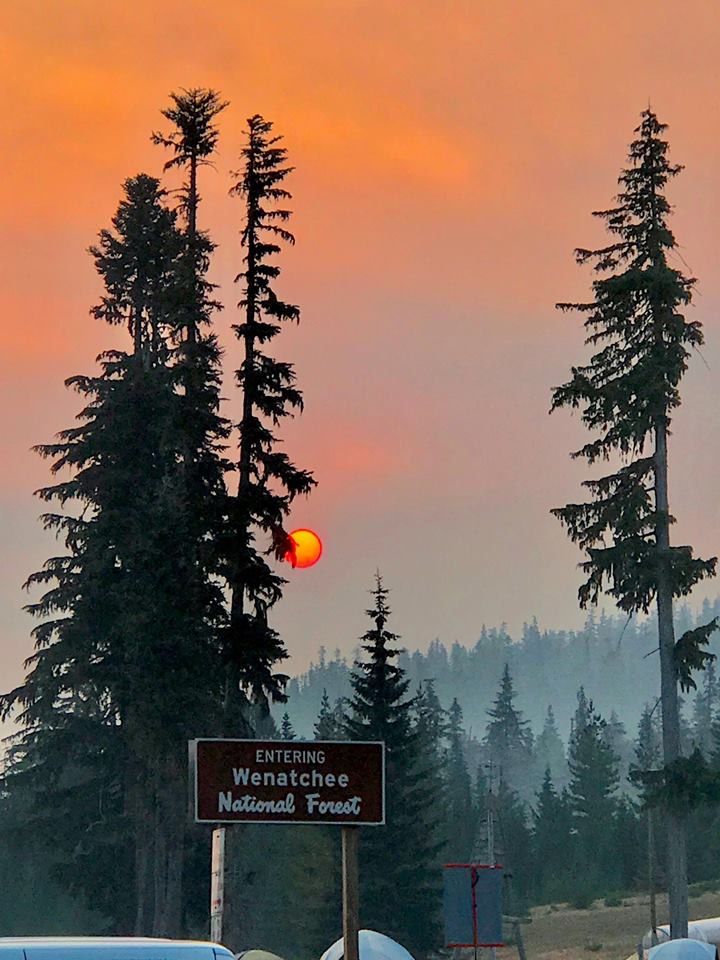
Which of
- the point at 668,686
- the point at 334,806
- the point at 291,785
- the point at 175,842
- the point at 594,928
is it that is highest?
the point at 668,686

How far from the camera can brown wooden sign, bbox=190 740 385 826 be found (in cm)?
1920

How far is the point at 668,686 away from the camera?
46.9 metres

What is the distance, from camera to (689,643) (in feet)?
153

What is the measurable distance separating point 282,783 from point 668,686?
29.2 metres

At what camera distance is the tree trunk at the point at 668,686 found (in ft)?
150

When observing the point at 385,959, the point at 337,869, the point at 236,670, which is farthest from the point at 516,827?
the point at 385,959

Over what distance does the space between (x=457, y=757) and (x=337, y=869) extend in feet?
378

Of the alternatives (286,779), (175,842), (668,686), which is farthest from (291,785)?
(175,842)

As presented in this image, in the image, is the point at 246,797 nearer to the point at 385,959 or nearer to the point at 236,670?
the point at 385,959

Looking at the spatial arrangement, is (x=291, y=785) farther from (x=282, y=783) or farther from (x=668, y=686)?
(x=668, y=686)

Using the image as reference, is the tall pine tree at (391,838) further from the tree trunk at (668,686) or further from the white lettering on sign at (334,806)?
the white lettering on sign at (334,806)

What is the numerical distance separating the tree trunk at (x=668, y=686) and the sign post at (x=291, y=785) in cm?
2776

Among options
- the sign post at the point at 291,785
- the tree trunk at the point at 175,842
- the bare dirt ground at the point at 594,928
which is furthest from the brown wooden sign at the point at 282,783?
the bare dirt ground at the point at 594,928

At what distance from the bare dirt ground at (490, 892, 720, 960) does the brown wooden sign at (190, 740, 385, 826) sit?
68086mm
